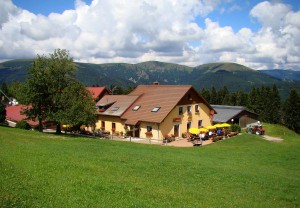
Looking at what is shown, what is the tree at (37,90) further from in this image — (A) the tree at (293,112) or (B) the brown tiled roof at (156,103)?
(A) the tree at (293,112)

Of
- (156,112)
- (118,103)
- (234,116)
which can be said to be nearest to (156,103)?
(156,112)

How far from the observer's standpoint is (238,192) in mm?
14703

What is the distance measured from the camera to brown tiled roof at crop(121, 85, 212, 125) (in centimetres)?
4225

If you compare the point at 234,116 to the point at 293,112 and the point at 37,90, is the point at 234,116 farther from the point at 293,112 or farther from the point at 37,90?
the point at 37,90

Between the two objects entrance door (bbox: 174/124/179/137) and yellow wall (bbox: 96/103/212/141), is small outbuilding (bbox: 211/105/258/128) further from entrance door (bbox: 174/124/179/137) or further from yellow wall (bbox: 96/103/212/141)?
entrance door (bbox: 174/124/179/137)

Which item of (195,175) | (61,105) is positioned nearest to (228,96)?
(61,105)

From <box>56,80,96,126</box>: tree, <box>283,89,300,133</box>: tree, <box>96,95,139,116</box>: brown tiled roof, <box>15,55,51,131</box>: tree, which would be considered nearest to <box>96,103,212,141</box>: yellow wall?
<box>96,95,139,116</box>: brown tiled roof

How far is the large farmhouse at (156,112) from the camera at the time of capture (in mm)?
42312

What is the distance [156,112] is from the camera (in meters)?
42.8

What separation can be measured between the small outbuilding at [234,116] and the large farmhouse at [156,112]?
5.43 meters

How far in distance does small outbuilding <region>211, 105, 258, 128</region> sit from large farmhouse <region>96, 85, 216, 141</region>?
5.43 m

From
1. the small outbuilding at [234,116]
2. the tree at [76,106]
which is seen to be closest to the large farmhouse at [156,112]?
the small outbuilding at [234,116]

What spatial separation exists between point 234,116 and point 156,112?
67.8ft

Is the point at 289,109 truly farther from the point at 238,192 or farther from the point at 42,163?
the point at 42,163
